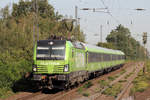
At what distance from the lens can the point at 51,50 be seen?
15.1 meters

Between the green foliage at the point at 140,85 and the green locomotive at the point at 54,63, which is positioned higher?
the green locomotive at the point at 54,63

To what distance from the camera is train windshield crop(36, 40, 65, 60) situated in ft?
49.0

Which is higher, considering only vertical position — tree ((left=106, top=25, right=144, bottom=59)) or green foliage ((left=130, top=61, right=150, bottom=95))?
tree ((left=106, top=25, right=144, bottom=59))

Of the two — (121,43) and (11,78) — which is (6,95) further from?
(121,43)

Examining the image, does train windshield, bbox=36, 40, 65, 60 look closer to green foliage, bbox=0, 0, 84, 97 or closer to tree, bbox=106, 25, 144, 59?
green foliage, bbox=0, 0, 84, 97

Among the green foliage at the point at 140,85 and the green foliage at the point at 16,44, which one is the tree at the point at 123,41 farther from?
the green foliage at the point at 140,85

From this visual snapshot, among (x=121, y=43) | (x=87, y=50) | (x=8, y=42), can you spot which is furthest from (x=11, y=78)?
(x=121, y=43)

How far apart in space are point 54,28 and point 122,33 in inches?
3160

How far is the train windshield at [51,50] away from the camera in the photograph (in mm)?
14930

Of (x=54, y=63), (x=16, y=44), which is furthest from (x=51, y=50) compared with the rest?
(x=16, y=44)

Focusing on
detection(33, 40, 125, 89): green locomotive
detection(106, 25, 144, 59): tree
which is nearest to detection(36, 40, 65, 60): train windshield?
detection(33, 40, 125, 89): green locomotive

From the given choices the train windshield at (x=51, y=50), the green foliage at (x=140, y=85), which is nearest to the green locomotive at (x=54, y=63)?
the train windshield at (x=51, y=50)

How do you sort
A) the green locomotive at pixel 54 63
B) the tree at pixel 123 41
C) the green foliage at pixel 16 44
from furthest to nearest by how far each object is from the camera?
the tree at pixel 123 41 < the green foliage at pixel 16 44 < the green locomotive at pixel 54 63

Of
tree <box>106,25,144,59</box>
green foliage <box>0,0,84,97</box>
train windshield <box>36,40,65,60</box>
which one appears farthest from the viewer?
tree <box>106,25,144,59</box>
